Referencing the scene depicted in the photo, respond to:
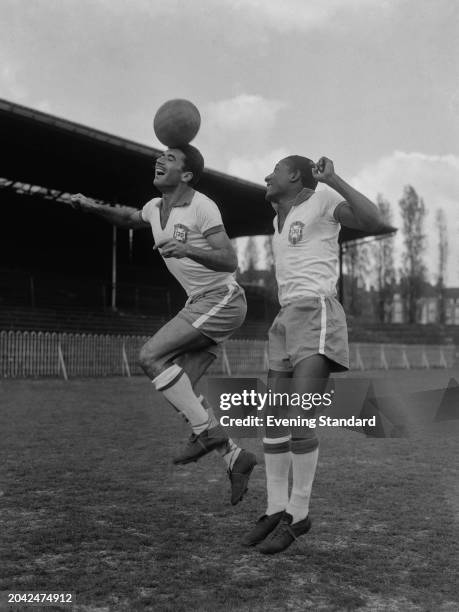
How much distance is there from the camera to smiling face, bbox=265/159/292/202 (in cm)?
390

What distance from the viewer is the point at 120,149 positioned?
73.9 ft

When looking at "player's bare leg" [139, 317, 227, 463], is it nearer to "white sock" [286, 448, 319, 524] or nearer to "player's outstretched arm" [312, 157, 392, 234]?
"white sock" [286, 448, 319, 524]

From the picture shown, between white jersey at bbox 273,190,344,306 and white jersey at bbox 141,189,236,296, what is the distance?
0.45m

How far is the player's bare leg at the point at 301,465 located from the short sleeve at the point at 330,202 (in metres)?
0.79

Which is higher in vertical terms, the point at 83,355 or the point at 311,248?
the point at 311,248

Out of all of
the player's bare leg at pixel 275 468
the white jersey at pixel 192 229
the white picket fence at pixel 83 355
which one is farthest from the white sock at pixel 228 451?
the white picket fence at pixel 83 355

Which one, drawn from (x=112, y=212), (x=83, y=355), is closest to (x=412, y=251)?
(x=83, y=355)

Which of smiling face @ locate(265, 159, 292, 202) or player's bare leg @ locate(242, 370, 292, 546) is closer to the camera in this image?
player's bare leg @ locate(242, 370, 292, 546)

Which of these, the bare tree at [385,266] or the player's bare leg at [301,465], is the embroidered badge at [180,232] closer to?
the player's bare leg at [301,465]

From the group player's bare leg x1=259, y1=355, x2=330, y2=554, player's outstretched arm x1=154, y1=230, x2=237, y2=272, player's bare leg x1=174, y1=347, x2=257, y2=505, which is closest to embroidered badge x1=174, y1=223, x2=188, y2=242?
player's outstretched arm x1=154, y1=230, x2=237, y2=272

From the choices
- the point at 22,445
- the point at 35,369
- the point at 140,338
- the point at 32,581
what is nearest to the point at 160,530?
the point at 32,581

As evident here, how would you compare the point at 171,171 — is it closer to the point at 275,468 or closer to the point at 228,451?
the point at 228,451

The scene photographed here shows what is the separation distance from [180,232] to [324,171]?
94 cm

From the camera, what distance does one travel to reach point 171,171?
13.4 feet
